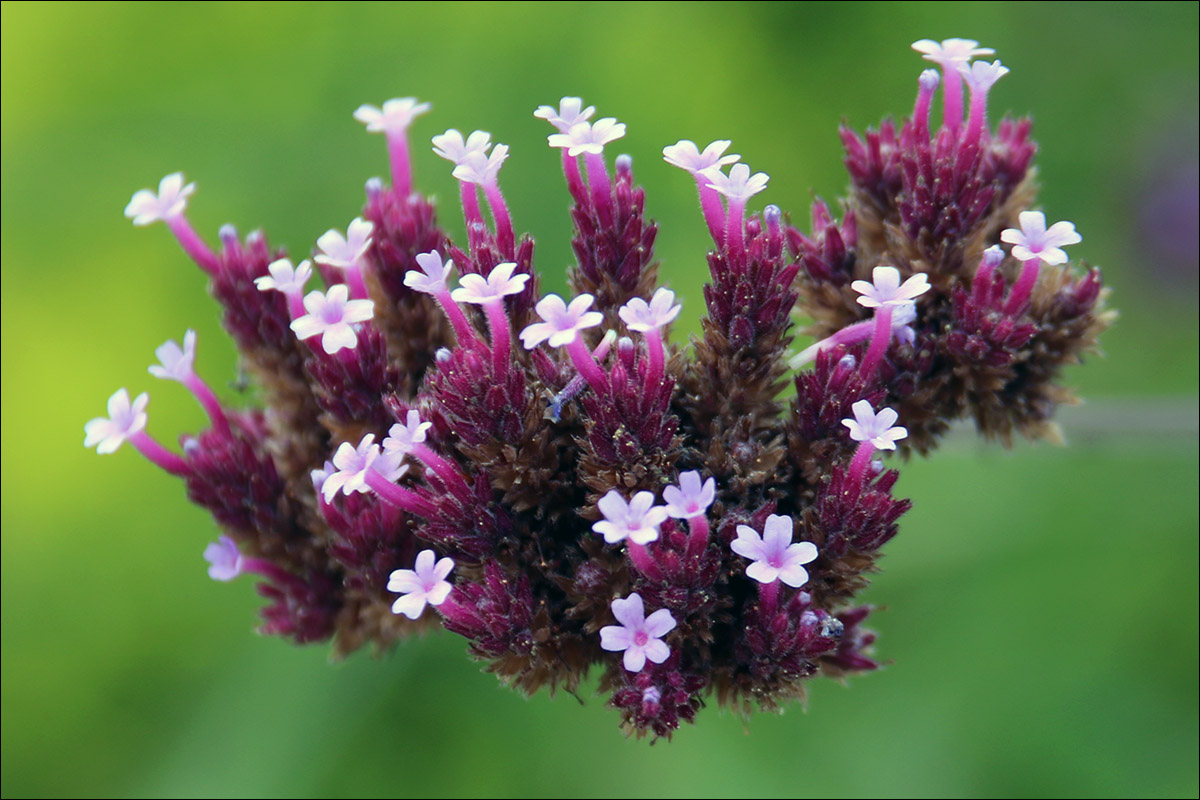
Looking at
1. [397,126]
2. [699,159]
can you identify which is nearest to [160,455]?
[397,126]

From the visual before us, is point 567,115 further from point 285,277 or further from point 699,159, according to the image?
point 285,277

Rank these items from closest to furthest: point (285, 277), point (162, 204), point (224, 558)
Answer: point (285, 277), point (224, 558), point (162, 204)

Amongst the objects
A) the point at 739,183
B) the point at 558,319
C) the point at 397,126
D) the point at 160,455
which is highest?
the point at 397,126

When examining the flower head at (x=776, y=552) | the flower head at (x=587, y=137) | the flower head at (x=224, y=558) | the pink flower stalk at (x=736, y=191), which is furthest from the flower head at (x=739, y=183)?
the flower head at (x=224, y=558)

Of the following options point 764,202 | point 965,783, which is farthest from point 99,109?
point 965,783

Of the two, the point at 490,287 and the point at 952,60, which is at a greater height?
the point at 952,60

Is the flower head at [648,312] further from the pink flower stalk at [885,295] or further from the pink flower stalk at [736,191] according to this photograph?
the pink flower stalk at [885,295]
